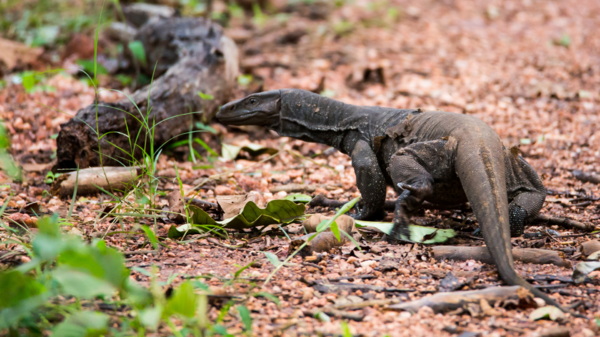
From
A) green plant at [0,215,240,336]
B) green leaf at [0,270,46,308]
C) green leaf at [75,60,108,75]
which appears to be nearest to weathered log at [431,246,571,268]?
green plant at [0,215,240,336]

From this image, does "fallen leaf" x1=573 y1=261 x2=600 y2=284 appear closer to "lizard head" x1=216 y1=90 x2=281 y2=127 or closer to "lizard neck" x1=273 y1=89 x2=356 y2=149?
"lizard neck" x1=273 y1=89 x2=356 y2=149

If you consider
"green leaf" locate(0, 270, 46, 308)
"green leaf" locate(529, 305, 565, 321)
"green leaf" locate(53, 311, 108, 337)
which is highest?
"green leaf" locate(0, 270, 46, 308)

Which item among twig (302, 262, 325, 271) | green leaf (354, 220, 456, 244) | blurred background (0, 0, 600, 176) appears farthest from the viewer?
blurred background (0, 0, 600, 176)

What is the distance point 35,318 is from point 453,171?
2788 mm

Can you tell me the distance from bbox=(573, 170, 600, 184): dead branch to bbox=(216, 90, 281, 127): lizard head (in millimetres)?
3053

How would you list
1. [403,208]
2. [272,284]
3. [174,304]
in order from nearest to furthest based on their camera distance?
[174,304] < [272,284] < [403,208]

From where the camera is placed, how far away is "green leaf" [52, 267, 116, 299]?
1.89 m

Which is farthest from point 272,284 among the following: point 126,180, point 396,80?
point 396,80

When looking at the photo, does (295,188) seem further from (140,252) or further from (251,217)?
(140,252)

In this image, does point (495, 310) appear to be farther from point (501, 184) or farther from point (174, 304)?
point (174, 304)

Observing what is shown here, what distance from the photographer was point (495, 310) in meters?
2.62

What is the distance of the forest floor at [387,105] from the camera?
108 inches

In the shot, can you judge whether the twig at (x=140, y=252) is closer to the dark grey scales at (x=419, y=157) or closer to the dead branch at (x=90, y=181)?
the dead branch at (x=90, y=181)

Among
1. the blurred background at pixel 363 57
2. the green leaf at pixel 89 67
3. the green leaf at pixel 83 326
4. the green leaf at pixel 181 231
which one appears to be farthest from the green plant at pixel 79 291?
the green leaf at pixel 89 67
